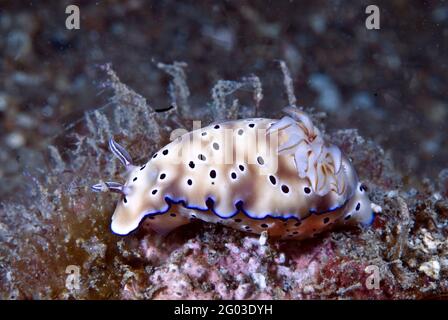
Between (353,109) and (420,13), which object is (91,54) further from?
(420,13)

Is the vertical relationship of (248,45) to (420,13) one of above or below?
below

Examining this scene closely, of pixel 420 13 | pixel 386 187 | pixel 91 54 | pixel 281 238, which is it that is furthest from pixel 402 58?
pixel 281 238

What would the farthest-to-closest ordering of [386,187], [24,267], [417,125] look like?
Answer: [417,125]
[386,187]
[24,267]

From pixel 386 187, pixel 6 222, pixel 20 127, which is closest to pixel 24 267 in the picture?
pixel 6 222
